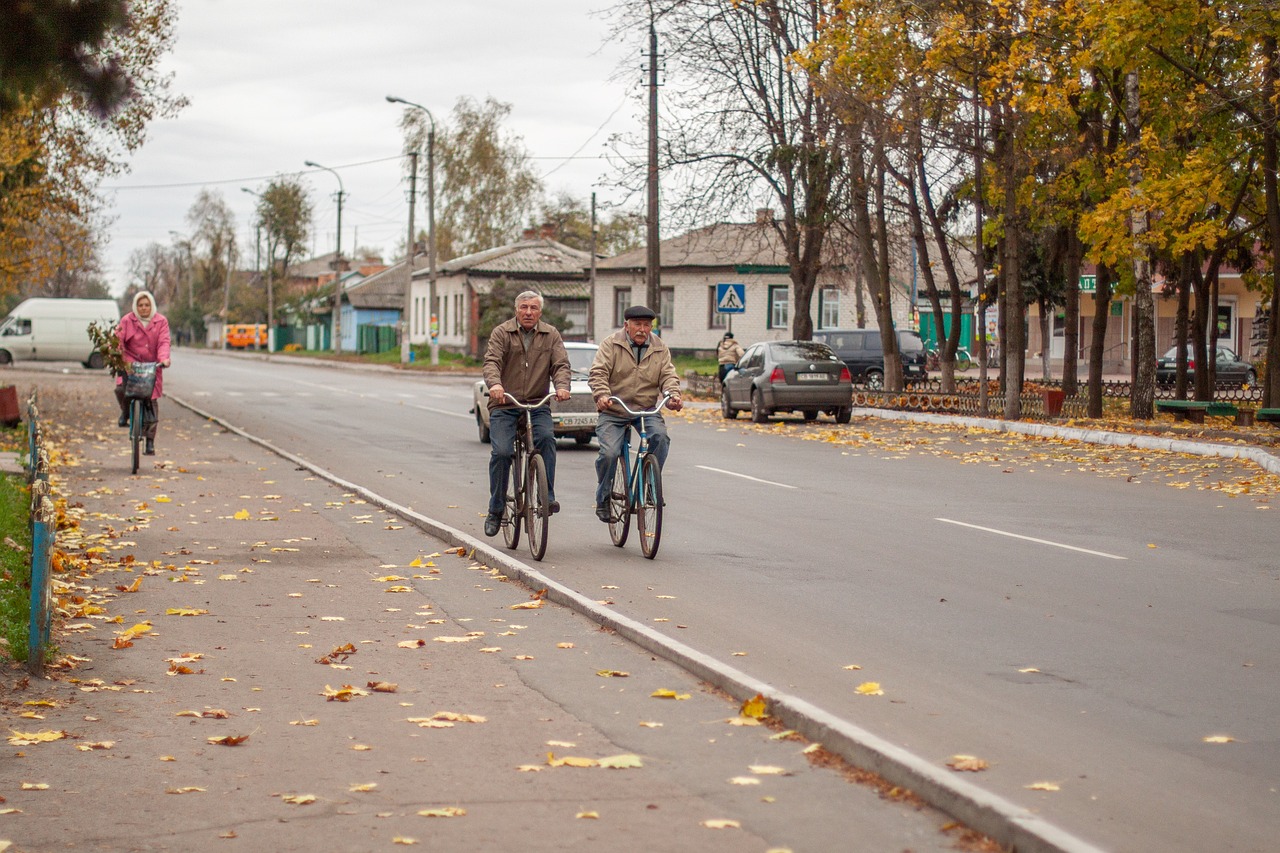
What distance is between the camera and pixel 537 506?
10797 millimetres

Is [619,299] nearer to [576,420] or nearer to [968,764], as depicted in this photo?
[576,420]

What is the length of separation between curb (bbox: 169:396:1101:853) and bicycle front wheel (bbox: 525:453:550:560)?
4.61ft

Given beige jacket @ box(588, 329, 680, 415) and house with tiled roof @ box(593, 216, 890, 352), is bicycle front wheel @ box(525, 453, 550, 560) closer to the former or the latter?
beige jacket @ box(588, 329, 680, 415)

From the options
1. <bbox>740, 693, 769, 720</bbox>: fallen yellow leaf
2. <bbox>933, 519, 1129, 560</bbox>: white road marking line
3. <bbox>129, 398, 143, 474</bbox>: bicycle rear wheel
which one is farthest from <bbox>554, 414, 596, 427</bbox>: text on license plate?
<bbox>740, 693, 769, 720</bbox>: fallen yellow leaf

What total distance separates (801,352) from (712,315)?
35.8 meters

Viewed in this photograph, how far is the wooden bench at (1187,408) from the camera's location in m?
27.4

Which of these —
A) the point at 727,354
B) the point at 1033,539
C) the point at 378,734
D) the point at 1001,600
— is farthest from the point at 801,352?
the point at 378,734

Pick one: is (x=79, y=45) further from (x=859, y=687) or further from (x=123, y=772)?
(x=859, y=687)

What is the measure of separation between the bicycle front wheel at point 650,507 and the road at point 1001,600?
181mm

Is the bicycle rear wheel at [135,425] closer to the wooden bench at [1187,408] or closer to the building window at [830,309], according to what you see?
the wooden bench at [1187,408]

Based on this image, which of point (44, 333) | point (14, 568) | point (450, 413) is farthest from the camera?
point (44, 333)

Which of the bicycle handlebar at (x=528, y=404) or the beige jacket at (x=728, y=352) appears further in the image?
the beige jacket at (x=728, y=352)

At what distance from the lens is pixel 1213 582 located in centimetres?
991

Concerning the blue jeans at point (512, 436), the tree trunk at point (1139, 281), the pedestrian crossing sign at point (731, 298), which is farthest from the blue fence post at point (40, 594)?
the pedestrian crossing sign at point (731, 298)
